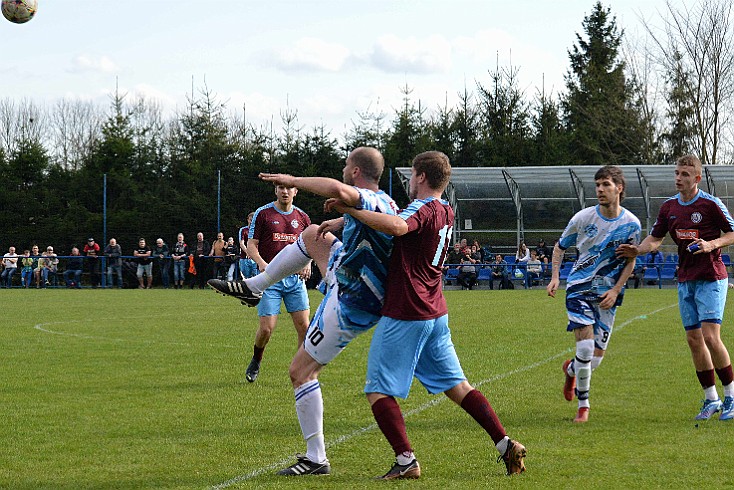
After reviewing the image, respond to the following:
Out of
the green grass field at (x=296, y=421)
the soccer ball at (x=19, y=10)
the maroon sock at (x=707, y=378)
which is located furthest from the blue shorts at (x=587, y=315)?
the soccer ball at (x=19, y=10)

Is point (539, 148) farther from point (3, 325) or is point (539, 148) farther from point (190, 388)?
point (190, 388)

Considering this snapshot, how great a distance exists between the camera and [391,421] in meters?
5.41

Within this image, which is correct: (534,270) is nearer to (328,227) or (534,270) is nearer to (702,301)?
(702,301)

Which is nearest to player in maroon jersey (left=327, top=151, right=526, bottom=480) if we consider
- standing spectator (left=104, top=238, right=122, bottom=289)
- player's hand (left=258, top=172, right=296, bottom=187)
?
player's hand (left=258, top=172, right=296, bottom=187)

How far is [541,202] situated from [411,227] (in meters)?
29.2

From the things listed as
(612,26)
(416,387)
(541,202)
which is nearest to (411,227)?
(416,387)

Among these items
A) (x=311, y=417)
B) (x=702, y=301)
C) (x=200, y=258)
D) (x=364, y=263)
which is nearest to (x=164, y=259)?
(x=200, y=258)

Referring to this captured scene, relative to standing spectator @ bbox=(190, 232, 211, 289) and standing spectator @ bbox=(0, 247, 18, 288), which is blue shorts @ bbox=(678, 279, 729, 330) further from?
standing spectator @ bbox=(0, 247, 18, 288)

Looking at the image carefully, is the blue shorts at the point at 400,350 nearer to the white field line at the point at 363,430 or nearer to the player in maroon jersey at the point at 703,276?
the white field line at the point at 363,430

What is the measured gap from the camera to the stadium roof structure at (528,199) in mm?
33000

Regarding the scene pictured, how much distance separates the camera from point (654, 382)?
9.49m

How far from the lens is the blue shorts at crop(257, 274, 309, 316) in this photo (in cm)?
989

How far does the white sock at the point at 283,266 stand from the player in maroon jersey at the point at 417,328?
3.14ft

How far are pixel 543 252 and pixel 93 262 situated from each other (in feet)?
47.8
